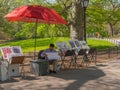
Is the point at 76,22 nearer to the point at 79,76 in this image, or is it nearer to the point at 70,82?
the point at 79,76

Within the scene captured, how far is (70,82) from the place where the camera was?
11.9 m

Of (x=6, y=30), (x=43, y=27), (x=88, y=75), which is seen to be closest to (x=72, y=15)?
(x=43, y=27)

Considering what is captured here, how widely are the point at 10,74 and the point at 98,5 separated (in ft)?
69.4

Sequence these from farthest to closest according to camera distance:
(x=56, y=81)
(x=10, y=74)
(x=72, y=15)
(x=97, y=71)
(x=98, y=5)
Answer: (x=98, y=5), (x=72, y=15), (x=97, y=71), (x=10, y=74), (x=56, y=81)

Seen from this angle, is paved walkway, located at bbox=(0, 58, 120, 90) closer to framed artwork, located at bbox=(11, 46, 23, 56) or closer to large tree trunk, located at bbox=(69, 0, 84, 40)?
framed artwork, located at bbox=(11, 46, 23, 56)

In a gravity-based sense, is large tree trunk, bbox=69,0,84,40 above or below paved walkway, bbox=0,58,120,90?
above

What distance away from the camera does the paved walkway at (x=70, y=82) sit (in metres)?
10.9

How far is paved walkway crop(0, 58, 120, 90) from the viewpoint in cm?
1088

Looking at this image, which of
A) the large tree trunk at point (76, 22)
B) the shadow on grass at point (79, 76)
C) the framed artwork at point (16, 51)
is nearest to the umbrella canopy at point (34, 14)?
the framed artwork at point (16, 51)

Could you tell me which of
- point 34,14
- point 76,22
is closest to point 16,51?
point 34,14

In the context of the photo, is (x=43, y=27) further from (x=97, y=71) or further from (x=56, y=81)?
(x=56, y=81)

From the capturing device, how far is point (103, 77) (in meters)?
13.2

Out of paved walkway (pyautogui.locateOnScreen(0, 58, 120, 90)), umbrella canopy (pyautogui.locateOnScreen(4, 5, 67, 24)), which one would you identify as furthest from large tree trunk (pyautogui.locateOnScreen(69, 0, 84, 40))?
umbrella canopy (pyautogui.locateOnScreen(4, 5, 67, 24))

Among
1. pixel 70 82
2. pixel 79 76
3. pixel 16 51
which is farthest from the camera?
pixel 79 76
